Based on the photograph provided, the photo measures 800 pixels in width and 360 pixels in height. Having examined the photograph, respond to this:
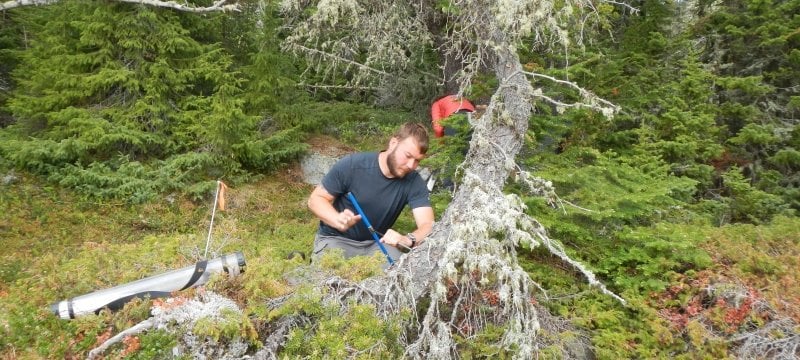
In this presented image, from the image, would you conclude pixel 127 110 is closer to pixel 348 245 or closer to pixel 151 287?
pixel 348 245

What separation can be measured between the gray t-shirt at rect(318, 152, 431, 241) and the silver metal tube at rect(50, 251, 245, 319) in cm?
131

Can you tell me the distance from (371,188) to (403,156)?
0.43 m

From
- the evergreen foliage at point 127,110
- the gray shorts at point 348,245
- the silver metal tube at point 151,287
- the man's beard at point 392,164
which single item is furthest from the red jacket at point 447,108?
the silver metal tube at point 151,287

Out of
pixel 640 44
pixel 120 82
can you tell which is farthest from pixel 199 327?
pixel 640 44

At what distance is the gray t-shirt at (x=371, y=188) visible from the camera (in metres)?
4.03

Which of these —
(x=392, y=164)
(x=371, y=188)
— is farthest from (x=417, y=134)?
(x=371, y=188)

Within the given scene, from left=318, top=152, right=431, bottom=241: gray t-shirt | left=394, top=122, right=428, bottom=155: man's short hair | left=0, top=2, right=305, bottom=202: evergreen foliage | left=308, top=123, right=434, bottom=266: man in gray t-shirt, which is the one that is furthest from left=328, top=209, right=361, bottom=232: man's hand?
left=0, top=2, right=305, bottom=202: evergreen foliage

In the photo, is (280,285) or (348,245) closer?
(280,285)

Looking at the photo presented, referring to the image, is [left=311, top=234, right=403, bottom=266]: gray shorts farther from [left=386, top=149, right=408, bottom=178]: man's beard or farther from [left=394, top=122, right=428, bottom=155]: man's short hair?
[left=394, top=122, right=428, bottom=155]: man's short hair

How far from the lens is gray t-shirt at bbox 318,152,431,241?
4.03 metres

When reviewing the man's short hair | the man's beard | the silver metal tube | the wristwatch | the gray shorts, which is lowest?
the gray shorts

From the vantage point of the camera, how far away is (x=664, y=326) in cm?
341

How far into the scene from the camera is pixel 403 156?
384 cm

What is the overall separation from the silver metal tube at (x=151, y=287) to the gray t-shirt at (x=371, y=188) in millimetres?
1306
